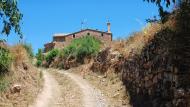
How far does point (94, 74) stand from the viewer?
32406 mm

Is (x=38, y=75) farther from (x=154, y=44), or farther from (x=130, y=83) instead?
(x=154, y=44)

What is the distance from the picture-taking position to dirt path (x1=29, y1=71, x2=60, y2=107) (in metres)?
20.1

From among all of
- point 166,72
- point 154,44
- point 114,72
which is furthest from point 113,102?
point 114,72

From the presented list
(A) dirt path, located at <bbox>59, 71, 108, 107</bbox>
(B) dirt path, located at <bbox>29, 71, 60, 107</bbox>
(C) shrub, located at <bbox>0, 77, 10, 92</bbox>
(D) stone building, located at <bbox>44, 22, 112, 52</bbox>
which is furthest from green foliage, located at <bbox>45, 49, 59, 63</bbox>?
(C) shrub, located at <bbox>0, 77, 10, 92</bbox>

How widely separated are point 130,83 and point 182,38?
299 inches

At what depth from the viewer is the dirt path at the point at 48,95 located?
2008 centimetres

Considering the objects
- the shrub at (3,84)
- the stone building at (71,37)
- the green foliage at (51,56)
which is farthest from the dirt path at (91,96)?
the stone building at (71,37)

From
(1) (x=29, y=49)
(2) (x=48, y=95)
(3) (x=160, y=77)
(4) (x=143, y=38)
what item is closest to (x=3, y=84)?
(2) (x=48, y=95)

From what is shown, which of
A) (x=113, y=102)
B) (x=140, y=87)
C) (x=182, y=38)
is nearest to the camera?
(x=182, y=38)

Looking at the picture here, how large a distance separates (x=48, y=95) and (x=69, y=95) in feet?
3.73

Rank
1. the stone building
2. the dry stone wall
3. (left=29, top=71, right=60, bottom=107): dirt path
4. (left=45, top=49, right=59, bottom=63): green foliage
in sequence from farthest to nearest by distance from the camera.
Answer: the stone building < (left=45, top=49, right=59, bottom=63): green foliage < (left=29, top=71, right=60, bottom=107): dirt path < the dry stone wall

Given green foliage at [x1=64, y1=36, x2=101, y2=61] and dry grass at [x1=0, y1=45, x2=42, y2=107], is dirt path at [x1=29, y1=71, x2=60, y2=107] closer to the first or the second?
dry grass at [x1=0, y1=45, x2=42, y2=107]

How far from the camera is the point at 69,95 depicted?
23016mm

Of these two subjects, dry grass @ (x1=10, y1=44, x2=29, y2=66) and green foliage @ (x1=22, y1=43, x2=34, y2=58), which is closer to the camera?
dry grass @ (x1=10, y1=44, x2=29, y2=66)
